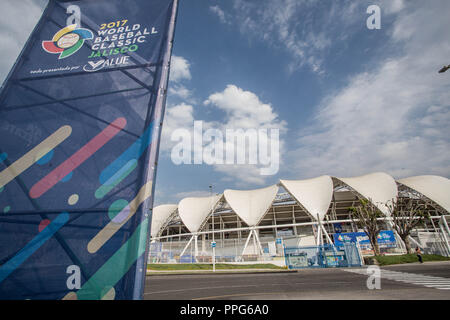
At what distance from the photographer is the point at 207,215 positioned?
41.2 meters

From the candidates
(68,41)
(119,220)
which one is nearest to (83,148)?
(119,220)

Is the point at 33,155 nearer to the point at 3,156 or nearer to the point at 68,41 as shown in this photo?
the point at 3,156

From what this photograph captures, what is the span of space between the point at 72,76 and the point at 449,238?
47.5 metres

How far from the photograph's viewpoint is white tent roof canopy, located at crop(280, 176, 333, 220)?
113 feet

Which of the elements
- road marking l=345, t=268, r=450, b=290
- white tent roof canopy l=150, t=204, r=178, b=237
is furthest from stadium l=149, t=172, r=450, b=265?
road marking l=345, t=268, r=450, b=290

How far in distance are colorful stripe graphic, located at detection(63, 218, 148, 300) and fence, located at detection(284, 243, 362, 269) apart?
2043 cm

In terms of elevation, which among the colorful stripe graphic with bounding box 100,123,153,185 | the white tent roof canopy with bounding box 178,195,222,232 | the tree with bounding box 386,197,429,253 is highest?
the white tent roof canopy with bounding box 178,195,222,232

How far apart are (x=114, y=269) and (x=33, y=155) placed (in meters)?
2.23

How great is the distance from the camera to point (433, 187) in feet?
121

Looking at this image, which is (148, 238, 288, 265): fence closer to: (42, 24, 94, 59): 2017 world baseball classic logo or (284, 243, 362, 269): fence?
(284, 243, 362, 269): fence

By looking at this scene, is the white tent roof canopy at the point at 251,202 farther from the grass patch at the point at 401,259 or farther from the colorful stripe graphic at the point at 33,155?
the colorful stripe graphic at the point at 33,155
